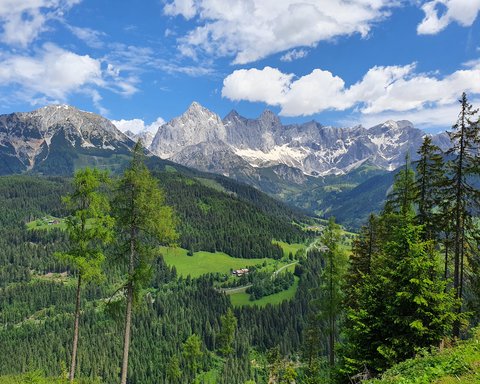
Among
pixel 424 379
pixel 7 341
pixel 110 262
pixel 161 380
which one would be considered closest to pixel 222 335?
pixel 161 380

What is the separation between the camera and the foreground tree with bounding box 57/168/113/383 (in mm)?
31484

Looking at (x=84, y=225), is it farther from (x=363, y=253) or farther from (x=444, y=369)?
(x=363, y=253)

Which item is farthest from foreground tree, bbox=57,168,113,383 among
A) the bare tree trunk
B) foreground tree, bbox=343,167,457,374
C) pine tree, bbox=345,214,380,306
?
pine tree, bbox=345,214,380,306

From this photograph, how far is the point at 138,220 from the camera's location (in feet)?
108

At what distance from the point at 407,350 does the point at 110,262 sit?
2418 centimetres

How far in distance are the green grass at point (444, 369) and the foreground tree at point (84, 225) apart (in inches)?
900

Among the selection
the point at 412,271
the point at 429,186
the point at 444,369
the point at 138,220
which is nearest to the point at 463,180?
the point at 429,186

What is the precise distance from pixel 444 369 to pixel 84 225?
27.3m

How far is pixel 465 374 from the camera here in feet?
53.7

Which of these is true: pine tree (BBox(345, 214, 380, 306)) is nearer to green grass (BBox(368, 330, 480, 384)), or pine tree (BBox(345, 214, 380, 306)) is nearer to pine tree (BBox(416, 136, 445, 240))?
pine tree (BBox(416, 136, 445, 240))

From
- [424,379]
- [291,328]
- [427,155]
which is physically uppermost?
[427,155]

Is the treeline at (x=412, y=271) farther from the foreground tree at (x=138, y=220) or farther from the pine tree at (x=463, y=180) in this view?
the foreground tree at (x=138, y=220)

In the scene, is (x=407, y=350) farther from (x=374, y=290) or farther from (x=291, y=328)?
(x=291, y=328)

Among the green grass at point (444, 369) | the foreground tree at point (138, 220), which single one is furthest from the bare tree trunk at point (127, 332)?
the green grass at point (444, 369)
